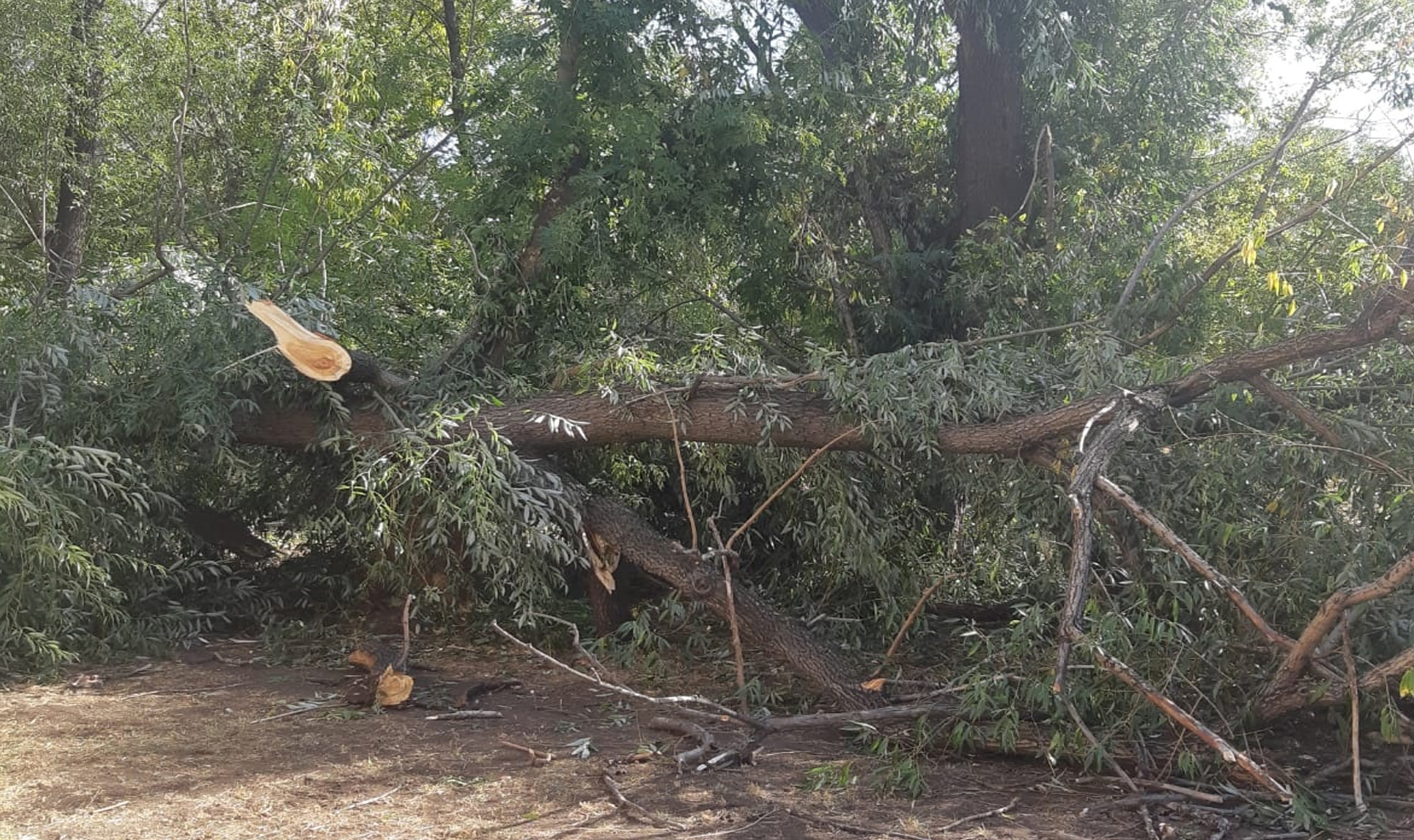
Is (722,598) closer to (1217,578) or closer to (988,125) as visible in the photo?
(1217,578)

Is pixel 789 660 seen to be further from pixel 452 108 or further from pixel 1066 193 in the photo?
pixel 452 108

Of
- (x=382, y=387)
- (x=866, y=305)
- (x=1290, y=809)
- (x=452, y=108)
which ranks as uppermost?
(x=452, y=108)

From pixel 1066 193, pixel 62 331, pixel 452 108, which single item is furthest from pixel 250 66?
pixel 1066 193

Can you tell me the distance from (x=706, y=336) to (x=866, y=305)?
1.63 metres

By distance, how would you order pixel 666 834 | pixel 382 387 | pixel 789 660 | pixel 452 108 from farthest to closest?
pixel 452 108 → pixel 382 387 → pixel 789 660 → pixel 666 834

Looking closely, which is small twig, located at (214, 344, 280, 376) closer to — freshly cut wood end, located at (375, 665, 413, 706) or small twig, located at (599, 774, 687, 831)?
freshly cut wood end, located at (375, 665, 413, 706)

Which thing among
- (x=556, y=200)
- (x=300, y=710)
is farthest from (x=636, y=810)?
(x=556, y=200)

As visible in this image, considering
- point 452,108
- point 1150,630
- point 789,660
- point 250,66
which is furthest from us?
point 250,66

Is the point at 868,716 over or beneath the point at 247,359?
beneath

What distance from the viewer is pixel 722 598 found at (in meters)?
5.09

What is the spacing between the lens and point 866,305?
6867 mm

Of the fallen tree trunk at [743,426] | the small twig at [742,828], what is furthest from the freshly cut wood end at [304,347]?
the small twig at [742,828]

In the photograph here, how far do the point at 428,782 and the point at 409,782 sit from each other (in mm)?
56

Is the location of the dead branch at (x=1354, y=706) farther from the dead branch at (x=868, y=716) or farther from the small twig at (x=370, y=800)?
the small twig at (x=370, y=800)
